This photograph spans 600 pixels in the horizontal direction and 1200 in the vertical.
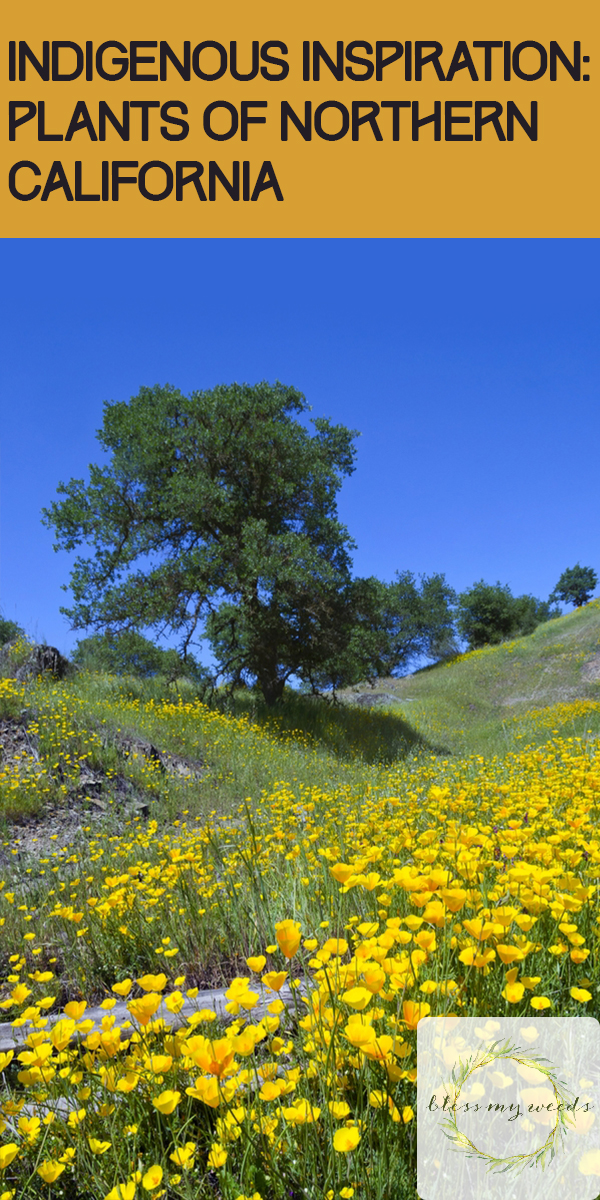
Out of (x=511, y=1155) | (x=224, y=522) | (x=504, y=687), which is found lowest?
(x=511, y=1155)

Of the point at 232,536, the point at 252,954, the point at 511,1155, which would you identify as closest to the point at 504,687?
the point at 232,536

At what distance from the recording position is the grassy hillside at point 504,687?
19000mm

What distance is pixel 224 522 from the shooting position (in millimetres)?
15570

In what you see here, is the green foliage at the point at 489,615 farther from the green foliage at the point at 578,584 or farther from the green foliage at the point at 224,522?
the green foliage at the point at 224,522

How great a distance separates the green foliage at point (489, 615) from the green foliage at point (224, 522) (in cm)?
3151

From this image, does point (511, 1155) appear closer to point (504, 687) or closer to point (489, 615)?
point (504, 687)

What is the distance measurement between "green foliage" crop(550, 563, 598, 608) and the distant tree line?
41049 millimetres

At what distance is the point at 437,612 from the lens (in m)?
42.3

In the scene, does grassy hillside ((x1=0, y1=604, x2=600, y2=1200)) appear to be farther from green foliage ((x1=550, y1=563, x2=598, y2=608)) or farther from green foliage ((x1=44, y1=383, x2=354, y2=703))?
green foliage ((x1=550, y1=563, x2=598, y2=608))

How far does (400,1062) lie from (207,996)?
1.32 m

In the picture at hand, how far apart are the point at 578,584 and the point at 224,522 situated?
45732 mm

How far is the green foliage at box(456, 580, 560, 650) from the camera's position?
150 ft

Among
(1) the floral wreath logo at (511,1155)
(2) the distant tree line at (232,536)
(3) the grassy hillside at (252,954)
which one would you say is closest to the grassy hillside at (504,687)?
(2) the distant tree line at (232,536)

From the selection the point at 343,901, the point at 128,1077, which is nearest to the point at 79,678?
the point at 343,901
